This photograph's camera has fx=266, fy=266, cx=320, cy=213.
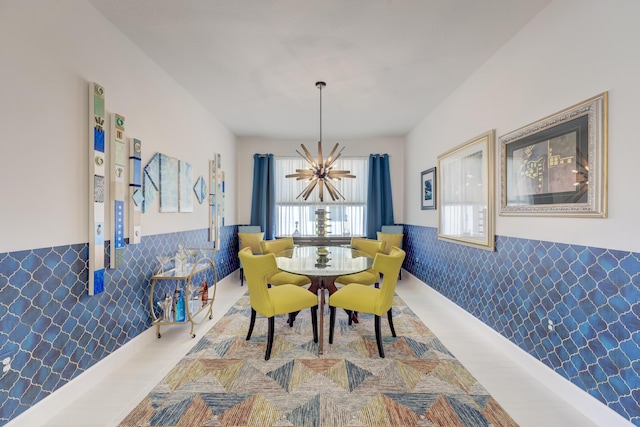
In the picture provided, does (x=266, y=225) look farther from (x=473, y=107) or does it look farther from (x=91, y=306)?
(x=473, y=107)

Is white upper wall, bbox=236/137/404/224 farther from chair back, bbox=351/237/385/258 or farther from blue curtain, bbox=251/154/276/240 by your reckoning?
chair back, bbox=351/237/385/258

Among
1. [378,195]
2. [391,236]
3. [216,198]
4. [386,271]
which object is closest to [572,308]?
[386,271]

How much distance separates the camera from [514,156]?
7.38 feet

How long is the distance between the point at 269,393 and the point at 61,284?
59.4 inches

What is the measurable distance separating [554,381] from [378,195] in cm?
367

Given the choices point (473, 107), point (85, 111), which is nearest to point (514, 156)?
point (473, 107)

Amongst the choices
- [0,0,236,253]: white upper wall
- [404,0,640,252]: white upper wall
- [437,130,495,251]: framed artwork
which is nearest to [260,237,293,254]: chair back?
[0,0,236,253]: white upper wall

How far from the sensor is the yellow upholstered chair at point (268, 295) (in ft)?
7.15

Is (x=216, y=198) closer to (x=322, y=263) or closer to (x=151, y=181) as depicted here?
(x=151, y=181)

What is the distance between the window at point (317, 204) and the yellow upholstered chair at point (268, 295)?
9.68 ft

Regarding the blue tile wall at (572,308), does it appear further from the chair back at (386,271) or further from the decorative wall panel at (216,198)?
the decorative wall panel at (216,198)

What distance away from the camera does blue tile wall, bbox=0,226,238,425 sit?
1418mm

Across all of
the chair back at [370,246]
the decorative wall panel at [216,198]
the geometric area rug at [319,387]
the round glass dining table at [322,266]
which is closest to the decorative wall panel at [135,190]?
the geometric area rug at [319,387]

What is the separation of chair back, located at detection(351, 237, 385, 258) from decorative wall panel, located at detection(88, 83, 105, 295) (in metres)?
2.69
